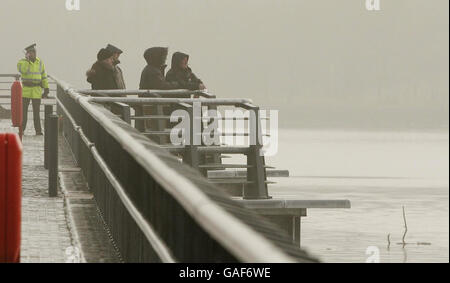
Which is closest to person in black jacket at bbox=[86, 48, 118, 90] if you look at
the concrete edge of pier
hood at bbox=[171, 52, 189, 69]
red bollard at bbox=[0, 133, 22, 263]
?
hood at bbox=[171, 52, 189, 69]

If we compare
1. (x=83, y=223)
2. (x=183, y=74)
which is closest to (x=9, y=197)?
(x=83, y=223)

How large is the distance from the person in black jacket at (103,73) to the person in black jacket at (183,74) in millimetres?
1232

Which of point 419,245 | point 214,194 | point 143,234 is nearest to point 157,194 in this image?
point 143,234

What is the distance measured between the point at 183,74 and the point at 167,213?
16.9m

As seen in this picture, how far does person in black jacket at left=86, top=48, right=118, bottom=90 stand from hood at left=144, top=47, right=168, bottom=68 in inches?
24.0

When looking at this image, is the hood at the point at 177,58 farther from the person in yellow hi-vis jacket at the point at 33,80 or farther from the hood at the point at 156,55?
the person in yellow hi-vis jacket at the point at 33,80

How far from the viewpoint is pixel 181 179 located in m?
7.17

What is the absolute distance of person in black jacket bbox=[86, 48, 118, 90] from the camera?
73.0 ft

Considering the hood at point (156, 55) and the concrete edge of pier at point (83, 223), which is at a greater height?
the hood at point (156, 55)

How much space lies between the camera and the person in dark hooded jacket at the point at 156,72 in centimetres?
2317

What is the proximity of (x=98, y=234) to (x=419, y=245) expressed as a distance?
524 ft

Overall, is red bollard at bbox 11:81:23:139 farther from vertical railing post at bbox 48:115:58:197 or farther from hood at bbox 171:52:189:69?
vertical railing post at bbox 48:115:58:197

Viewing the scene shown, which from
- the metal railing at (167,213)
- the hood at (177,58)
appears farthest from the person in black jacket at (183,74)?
the metal railing at (167,213)
